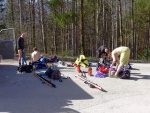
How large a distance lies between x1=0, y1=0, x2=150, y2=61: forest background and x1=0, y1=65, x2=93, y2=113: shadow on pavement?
1703 centimetres

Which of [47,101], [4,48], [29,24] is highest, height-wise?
[29,24]

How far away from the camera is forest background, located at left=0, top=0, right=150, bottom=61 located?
3010 cm

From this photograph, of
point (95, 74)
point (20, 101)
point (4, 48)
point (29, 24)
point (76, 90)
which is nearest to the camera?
point (20, 101)

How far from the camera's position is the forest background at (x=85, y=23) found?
30098mm

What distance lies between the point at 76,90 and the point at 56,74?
6.78ft

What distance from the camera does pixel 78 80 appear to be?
35.9ft

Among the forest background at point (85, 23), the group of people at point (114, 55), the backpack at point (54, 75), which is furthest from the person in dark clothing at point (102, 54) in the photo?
the forest background at point (85, 23)

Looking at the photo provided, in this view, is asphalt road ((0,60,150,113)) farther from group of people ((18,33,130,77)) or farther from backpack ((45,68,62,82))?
group of people ((18,33,130,77))

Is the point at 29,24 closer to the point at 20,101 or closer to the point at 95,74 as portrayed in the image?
the point at 95,74

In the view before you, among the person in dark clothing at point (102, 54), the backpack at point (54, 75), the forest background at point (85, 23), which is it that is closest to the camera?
the backpack at point (54, 75)

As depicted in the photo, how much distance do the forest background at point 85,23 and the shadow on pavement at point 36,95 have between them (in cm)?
1703

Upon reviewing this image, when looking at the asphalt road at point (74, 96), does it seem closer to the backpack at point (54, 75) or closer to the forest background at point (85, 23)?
the backpack at point (54, 75)

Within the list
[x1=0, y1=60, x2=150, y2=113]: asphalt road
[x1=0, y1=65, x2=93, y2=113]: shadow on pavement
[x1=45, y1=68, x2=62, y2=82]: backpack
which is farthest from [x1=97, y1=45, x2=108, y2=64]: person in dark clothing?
[x1=45, y1=68, x2=62, y2=82]: backpack

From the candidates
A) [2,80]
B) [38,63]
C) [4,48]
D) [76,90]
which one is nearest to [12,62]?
[4,48]
